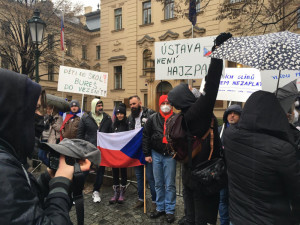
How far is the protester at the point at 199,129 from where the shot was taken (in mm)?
1998

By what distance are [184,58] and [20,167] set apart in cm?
355

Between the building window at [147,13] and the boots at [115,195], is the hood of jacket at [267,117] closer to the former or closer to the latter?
the boots at [115,195]

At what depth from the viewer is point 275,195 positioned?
1.65m

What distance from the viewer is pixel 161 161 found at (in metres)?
3.75

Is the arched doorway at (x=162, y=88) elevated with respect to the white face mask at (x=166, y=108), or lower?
elevated

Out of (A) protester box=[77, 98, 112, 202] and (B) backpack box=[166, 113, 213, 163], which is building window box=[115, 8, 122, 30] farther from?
(B) backpack box=[166, 113, 213, 163]

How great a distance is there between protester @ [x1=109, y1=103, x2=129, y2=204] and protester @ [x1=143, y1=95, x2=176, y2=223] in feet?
2.86

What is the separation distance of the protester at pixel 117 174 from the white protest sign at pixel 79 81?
2248 millimetres

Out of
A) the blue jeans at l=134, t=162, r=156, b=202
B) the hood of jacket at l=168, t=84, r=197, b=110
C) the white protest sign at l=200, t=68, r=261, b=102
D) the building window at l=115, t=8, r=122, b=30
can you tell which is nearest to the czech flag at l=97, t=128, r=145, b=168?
the blue jeans at l=134, t=162, r=156, b=202

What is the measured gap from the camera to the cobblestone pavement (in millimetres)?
Answer: 3707

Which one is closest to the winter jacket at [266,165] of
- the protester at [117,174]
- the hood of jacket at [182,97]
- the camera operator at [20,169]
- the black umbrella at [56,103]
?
the hood of jacket at [182,97]

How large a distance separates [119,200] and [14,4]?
15462 mm

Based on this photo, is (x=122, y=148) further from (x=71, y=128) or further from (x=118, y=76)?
(x=118, y=76)

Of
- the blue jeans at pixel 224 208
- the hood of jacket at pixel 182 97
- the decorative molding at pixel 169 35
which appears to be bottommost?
the blue jeans at pixel 224 208
